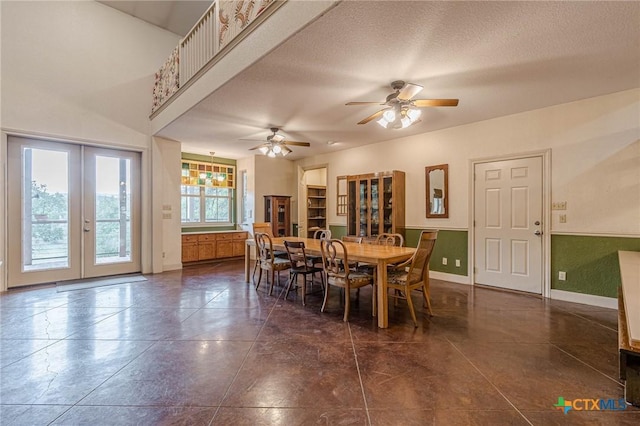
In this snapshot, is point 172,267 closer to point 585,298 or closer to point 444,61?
point 444,61

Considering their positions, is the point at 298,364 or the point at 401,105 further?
the point at 401,105

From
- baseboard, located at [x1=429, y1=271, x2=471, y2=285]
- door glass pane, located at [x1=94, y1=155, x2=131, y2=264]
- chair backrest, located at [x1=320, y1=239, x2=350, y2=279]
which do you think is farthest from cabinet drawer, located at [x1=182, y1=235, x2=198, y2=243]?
baseboard, located at [x1=429, y1=271, x2=471, y2=285]

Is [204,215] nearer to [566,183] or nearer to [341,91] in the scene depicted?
[341,91]

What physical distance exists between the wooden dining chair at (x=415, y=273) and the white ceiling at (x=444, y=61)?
1704 millimetres

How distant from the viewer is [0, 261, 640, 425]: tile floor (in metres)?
1.70

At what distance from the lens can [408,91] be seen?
116 inches

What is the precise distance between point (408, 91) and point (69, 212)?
5571 mm

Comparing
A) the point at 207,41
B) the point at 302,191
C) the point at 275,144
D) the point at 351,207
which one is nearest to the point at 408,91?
the point at 275,144

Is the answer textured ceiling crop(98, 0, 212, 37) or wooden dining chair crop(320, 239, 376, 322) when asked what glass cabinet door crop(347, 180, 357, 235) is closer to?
wooden dining chair crop(320, 239, 376, 322)

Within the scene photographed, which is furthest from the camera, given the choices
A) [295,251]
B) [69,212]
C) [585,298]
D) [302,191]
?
[302,191]

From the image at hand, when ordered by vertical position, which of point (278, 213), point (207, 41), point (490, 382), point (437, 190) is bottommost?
point (490, 382)

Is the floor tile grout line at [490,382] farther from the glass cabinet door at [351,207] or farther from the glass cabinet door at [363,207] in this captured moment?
the glass cabinet door at [351,207]

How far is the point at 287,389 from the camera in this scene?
192cm

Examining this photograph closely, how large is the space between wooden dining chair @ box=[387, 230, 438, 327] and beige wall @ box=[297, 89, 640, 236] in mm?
1910
